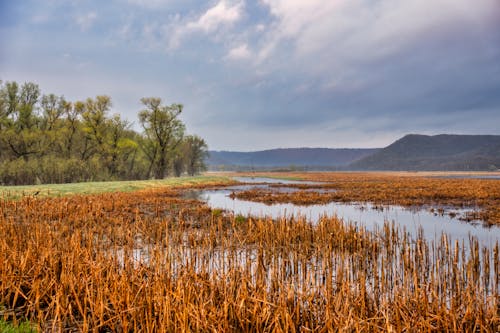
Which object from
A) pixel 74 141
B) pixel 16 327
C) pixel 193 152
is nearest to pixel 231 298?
A: pixel 16 327

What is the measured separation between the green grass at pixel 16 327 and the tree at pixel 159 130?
6895 centimetres

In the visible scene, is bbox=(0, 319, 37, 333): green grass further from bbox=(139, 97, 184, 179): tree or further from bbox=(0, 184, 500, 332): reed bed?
bbox=(139, 97, 184, 179): tree

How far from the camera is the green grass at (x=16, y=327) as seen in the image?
180 inches

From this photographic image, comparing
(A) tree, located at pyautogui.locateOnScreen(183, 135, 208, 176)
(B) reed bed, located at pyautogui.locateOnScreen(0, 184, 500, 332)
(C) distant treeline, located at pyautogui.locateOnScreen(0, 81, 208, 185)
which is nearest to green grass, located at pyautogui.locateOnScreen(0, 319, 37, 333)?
(B) reed bed, located at pyautogui.locateOnScreen(0, 184, 500, 332)

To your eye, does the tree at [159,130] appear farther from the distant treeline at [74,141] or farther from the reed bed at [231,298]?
the reed bed at [231,298]

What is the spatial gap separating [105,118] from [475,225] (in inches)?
2639

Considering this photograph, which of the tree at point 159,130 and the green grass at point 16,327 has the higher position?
the tree at point 159,130

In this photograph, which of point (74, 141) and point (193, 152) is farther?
point (193, 152)

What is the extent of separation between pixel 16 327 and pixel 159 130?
7252 cm

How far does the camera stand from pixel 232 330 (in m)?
4.70

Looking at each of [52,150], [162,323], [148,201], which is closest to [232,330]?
[162,323]

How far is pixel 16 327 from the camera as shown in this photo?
476 cm

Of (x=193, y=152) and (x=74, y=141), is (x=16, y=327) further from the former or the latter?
(x=193, y=152)

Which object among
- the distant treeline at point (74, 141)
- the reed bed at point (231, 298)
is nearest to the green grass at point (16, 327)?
the reed bed at point (231, 298)
